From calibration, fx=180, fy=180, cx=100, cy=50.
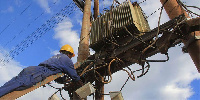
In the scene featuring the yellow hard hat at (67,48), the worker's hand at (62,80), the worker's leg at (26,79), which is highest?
the yellow hard hat at (67,48)

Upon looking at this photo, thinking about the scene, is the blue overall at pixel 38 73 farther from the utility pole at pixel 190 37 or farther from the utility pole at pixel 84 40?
the utility pole at pixel 190 37

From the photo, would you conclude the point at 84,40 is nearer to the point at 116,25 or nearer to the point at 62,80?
the point at 116,25

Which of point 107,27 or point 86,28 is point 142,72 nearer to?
point 107,27

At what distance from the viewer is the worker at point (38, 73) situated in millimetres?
3496

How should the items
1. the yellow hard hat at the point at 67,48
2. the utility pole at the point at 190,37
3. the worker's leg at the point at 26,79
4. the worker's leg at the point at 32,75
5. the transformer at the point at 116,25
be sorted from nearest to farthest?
the worker's leg at the point at 26,79 → the worker's leg at the point at 32,75 → the utility pole at the point at 190,37 → the transformer at the point at 116,25 → the yellow hard hat at the point at 67,48

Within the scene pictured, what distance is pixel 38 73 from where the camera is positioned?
3881mm

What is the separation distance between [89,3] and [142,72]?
5889mm

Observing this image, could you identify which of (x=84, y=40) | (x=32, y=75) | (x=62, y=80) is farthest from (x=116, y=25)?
(x=32, y=75)

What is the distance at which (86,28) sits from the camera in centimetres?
836

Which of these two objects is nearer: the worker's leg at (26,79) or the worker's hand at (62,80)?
the worker's leg at (26,79)

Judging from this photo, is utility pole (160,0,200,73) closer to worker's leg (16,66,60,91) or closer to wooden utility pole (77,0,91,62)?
worker's leg (16,66,60,91)

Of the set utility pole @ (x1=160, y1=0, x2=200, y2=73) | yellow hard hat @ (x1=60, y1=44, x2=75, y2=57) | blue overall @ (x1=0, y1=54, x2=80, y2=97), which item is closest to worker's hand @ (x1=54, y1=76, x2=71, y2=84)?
blue overall @ (x1=0, y1=54, x2=80, y2=97)

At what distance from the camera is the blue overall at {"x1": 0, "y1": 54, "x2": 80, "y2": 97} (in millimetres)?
3496

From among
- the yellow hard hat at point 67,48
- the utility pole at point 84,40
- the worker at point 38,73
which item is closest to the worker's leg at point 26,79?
the worker at point 38,73
